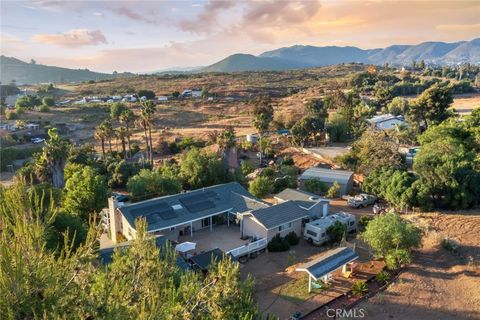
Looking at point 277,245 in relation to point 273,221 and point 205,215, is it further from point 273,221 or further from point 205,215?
point 205,215

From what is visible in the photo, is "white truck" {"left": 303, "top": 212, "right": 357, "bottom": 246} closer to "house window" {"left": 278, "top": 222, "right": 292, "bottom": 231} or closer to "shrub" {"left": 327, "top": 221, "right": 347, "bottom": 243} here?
"shrub" {"left": 327, "top": 221, "right": 347, "bottom": 243}

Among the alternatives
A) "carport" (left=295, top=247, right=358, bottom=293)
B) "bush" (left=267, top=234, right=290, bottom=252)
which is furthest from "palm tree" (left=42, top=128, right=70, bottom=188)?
"carport" (left=295, top=247, right=358, bottom=293)

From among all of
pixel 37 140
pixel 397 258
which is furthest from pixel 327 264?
pixel 37 140

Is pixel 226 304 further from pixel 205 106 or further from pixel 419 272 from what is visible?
pixel 205 106

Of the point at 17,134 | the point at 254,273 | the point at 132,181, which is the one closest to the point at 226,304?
the point at 254,273

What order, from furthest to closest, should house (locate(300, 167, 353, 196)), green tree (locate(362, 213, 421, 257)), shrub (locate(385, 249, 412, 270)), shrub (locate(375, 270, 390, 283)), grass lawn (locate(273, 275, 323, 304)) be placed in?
house (locate(300, 167, 353, 196))
green tree (locate(362, 213, 421, 257))
shrub (locate(385, 249, 412, 270))
shrub (locate(375, 270, 390, 283))
grass lawn (locate(273, 275, 323, 304))

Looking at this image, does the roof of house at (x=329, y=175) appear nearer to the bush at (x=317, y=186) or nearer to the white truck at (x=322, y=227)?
the bush at (x=317, y=186)

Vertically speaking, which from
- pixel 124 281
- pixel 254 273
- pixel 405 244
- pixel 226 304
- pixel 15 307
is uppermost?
pixel 15 307
